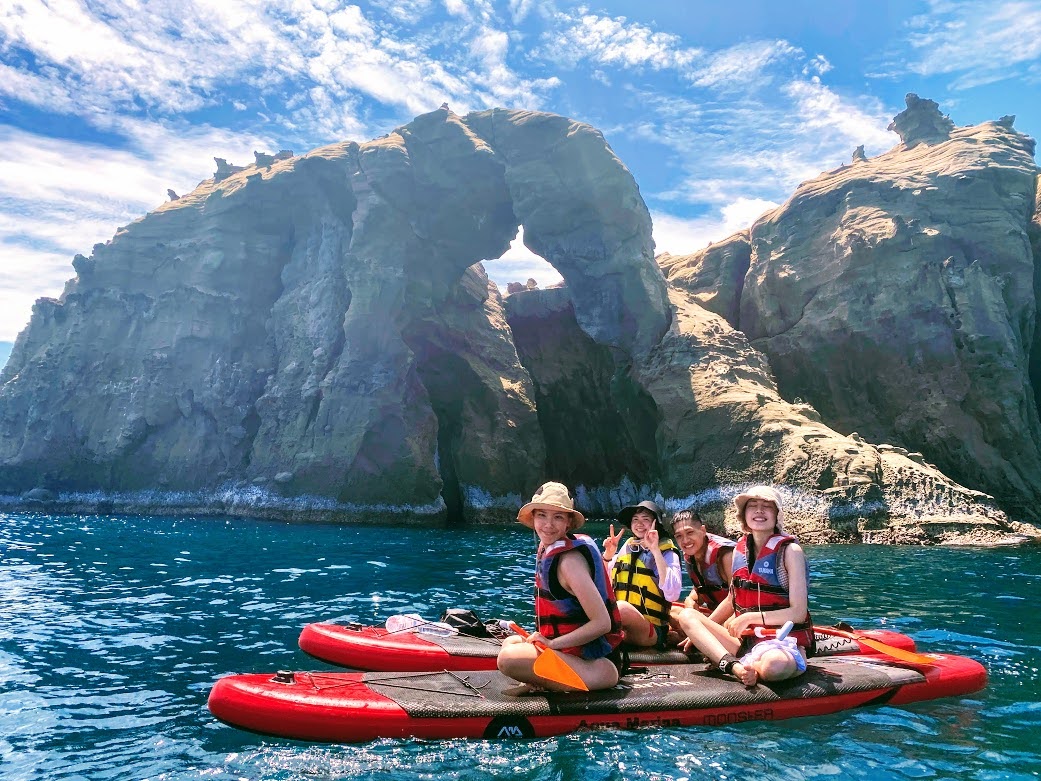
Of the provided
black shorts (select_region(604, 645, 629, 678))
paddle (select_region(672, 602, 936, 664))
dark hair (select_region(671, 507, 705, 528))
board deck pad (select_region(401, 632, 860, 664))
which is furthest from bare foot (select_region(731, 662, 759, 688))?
paddle (select_region(672, 602, 936, 664))

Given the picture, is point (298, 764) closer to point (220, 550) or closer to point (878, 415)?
point (220, 550)

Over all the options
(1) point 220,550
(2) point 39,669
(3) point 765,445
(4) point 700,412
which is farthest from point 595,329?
(2) point 39,669

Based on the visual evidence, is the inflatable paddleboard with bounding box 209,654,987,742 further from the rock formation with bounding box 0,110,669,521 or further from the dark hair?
the rock formation with bounding box 0,110,669,521

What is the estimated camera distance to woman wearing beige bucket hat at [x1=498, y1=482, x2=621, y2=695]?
5.59 meters

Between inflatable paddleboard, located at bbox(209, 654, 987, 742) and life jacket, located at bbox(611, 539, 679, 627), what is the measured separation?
3.47ft

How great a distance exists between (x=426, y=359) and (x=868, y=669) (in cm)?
3690

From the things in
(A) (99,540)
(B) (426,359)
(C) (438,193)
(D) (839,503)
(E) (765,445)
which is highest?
(C) (438,193)

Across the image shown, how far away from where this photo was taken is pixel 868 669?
693cm

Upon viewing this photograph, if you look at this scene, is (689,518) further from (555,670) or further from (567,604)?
(555,670)

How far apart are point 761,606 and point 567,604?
2.16m

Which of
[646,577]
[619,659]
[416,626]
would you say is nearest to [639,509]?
[646,577]

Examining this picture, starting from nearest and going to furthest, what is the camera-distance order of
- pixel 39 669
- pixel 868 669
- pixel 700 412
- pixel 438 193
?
pixel 868 669 < pixel 39 669 < pixel 700 412 < pixel 438 193

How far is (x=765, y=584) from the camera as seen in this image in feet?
21.6

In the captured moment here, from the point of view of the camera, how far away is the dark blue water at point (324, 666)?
17.2 ft
